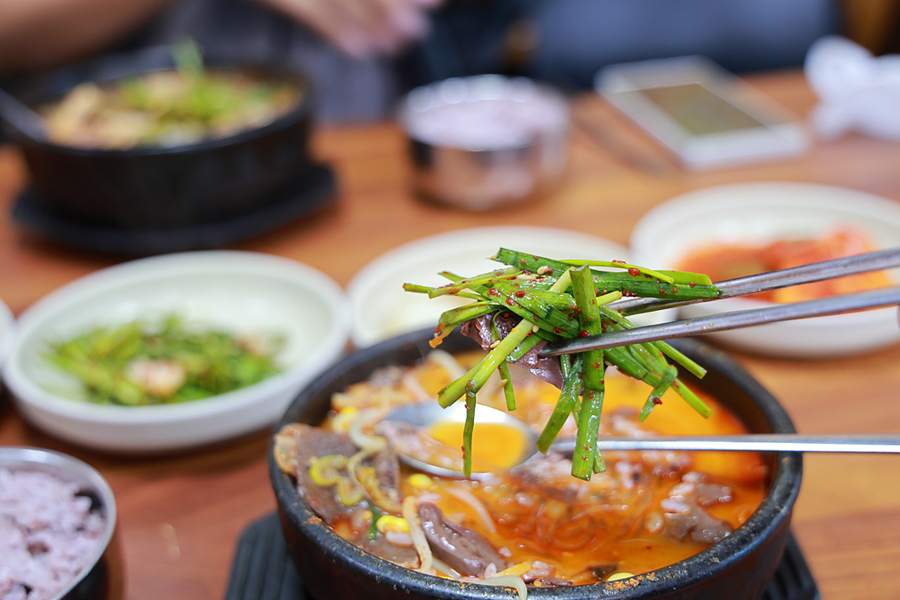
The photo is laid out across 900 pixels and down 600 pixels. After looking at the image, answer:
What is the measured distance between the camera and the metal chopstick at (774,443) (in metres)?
0.84

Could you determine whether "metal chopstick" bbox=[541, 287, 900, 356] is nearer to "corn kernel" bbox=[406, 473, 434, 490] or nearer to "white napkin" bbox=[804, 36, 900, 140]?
"corn kernel" bbox=[406, 473, 434, 490]

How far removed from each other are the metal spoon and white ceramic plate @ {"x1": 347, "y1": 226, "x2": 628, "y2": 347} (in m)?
0.43

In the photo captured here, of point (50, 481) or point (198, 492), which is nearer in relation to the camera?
point (50, 481)

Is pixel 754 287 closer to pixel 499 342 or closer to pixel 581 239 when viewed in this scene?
pixel 499 342

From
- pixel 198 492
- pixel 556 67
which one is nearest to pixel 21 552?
pixel 198 492

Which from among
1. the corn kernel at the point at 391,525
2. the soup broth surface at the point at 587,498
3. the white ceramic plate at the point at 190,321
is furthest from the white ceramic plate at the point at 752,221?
the corn kernel at the point at 391,525

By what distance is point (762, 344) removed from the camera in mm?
1686

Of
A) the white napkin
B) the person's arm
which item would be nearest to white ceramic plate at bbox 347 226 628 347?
the white napkin

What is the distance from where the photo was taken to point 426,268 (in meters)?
1.96

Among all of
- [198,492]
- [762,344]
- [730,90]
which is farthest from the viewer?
[730,90]

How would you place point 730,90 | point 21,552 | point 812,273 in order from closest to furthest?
point 812,273
point 21,552
point 730,90

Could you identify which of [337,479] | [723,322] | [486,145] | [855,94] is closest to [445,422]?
[337,479]

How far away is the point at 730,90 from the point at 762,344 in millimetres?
1988

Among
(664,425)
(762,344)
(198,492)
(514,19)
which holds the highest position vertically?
(514,19)
